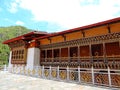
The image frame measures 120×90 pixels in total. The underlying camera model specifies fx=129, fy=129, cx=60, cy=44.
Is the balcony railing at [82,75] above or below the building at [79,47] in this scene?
below

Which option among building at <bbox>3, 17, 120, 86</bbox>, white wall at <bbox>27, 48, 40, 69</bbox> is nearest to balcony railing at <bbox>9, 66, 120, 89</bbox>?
building at <bbox>3, 17, 120, 86</bbox>

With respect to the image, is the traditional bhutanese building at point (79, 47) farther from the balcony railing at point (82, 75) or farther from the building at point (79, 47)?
the balcony railing at point (82, 75)

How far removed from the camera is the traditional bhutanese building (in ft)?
28.7

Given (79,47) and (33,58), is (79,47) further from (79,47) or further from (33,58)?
(33,58)

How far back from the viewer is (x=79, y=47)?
10.7 metres

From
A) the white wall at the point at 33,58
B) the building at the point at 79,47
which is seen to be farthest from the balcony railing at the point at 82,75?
the white wall at the point at 33,58

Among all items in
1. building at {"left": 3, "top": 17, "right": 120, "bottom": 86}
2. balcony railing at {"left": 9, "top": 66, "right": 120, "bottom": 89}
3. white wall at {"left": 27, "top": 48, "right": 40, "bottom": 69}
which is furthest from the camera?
white wall at {"left": 27, "top": 48, "right": 40, "bottom": 69}

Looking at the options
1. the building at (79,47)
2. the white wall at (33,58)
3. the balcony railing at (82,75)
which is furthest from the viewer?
the white wall at (33,58)

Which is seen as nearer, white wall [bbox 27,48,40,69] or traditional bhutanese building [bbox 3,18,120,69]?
traditional bhutanese building [bbox 3,18,120,69]

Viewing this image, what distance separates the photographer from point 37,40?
579 inches

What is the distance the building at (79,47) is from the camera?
28.6ft

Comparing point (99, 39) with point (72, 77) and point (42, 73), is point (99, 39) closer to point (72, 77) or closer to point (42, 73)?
point (72, 77)

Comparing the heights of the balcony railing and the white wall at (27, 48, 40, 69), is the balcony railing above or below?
below

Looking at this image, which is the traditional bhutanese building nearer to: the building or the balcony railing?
the building
